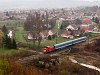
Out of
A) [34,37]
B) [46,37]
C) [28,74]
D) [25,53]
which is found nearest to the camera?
[28,74]

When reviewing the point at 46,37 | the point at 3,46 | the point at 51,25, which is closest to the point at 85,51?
the point at 3,46

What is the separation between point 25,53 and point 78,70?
1000 centimetres

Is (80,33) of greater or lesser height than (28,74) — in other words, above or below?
below

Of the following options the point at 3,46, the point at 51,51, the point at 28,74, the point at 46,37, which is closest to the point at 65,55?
the point at 51,51

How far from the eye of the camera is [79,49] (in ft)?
146

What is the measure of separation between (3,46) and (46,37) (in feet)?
69.8

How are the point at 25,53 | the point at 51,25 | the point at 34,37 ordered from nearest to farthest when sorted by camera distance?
the point at 25,53 → the point at 34,37 → the point at 51,25

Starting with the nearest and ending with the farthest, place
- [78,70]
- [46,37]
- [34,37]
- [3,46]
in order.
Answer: [78,70], [3,46], [34,37], [46,37]

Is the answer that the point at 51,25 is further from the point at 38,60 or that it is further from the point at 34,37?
the point at 38,60

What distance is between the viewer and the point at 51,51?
41219 mm

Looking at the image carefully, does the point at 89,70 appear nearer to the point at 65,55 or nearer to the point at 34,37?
the point at 65,55

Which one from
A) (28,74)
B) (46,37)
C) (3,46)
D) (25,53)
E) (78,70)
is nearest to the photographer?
(28,74)

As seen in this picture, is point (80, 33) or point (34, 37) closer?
point (34, 37)

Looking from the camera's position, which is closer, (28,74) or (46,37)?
(28,74)
